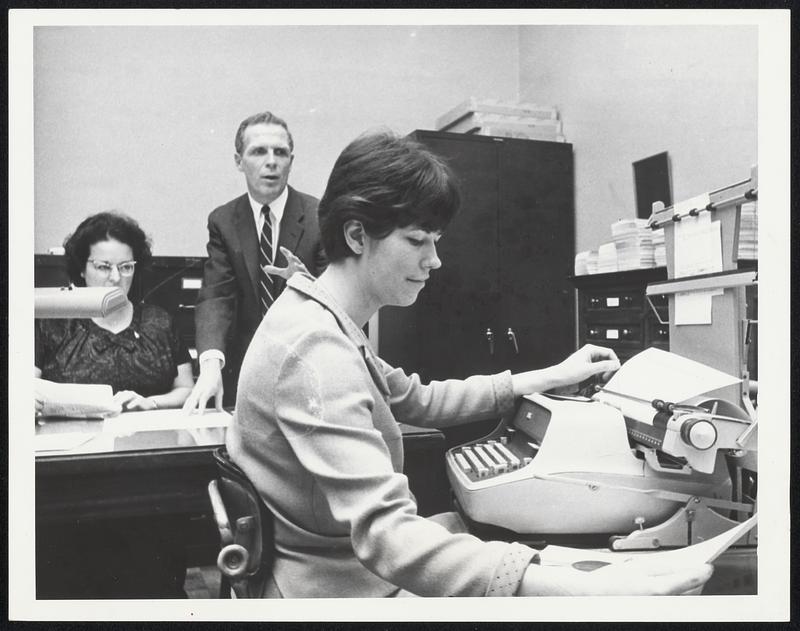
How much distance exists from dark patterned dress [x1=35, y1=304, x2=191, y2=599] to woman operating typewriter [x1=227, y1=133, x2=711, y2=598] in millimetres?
590

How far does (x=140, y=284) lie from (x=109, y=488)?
1.11 metres

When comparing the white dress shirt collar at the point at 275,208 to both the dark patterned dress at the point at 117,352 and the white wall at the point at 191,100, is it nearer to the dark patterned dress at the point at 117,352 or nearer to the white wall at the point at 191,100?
the white wall at the point at 191,100

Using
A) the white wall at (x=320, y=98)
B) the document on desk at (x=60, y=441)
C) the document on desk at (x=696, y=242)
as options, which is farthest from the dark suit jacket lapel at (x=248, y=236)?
the document on desk at (x=696, y=242)

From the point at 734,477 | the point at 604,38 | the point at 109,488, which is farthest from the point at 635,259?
the point at 109,488

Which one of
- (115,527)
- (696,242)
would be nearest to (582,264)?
(696,242)

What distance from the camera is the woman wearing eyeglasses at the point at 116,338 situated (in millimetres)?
2076

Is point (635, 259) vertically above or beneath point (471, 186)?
beneath

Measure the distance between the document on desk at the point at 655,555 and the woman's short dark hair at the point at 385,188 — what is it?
1.89 feet

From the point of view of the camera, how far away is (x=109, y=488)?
131 cm

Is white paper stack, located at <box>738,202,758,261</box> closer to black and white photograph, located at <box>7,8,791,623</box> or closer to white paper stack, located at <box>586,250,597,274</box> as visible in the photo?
black and white photograph, located at <box>7,8,791,623</box>

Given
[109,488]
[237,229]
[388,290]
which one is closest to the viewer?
[388,290]

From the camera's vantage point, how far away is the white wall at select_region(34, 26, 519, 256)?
5.45ft

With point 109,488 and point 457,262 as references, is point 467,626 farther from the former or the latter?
point 457,262

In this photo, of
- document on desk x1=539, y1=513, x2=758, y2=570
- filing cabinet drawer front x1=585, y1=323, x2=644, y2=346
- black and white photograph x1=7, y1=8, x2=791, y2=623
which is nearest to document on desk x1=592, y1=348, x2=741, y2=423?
black and white photograph x1=7, y1=8, x2=791, y2=623
